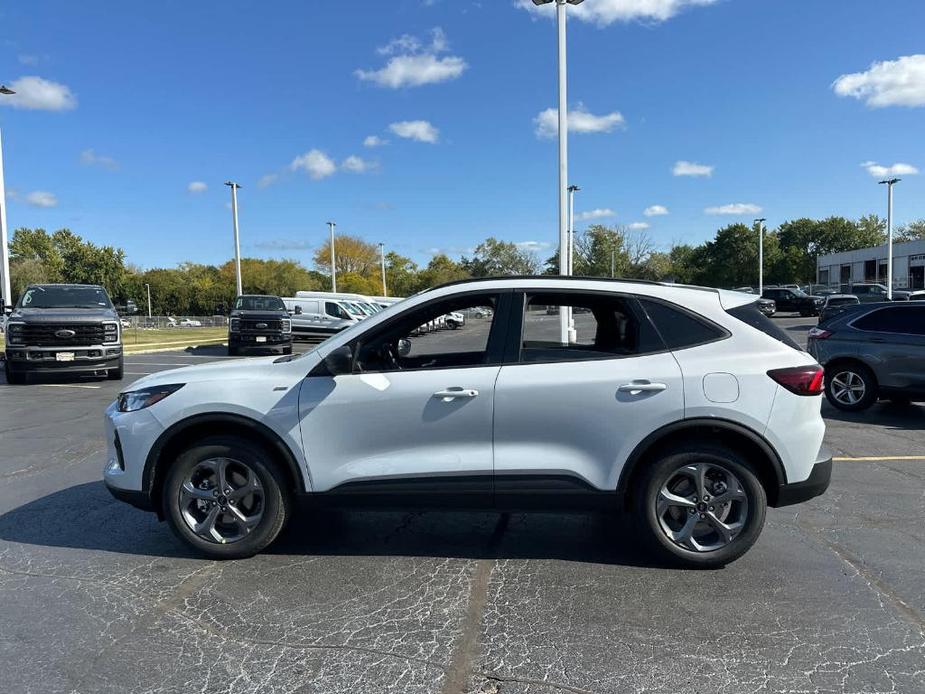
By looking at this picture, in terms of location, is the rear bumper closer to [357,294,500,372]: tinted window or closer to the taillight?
[357,294,500,372]: tinted window

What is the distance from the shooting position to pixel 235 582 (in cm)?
388

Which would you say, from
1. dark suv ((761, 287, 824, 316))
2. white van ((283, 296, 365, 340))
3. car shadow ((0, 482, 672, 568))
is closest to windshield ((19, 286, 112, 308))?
car shadow ((0, 482, 672, 568))

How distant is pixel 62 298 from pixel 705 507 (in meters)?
14.1

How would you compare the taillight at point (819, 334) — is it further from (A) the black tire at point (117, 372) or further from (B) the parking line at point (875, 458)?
(A) the black tire at point (117, 372)

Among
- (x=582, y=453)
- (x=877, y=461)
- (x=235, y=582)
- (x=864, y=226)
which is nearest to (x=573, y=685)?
(x=582, y=453)

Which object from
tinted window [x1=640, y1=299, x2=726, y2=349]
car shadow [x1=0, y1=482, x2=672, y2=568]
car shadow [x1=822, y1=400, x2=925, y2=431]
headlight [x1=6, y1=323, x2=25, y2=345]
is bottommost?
car shadow [x1=822, y1=400, x2=925, y2=431]

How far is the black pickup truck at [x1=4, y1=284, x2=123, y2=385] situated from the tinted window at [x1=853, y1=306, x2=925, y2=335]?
43.1ft

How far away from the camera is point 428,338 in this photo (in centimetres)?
455

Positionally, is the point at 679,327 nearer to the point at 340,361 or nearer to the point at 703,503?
the point at 703,503

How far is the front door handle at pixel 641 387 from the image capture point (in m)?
3.82

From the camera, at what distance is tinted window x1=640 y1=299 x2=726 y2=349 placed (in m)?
3.95

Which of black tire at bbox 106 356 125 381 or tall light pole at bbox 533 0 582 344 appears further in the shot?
tall light pole at bbox 533 0 582 344

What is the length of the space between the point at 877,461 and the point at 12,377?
1440 centimetres

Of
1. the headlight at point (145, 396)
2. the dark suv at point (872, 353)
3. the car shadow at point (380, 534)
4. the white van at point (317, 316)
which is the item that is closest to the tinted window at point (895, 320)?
the dark suv at point (872, 353)
